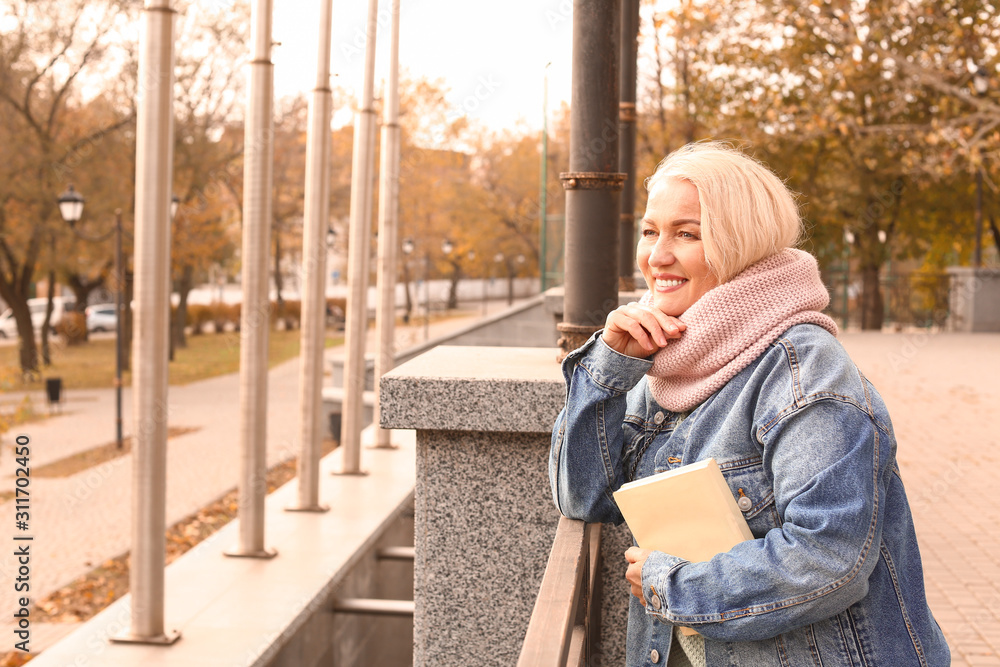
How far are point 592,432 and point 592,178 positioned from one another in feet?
4.76

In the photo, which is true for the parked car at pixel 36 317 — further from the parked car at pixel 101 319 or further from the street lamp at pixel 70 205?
the street lamp at pixel 70 205

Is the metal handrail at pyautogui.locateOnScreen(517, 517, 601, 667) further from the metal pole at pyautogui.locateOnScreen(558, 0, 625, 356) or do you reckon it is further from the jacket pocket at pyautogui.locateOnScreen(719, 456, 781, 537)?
the metal pole at pyautogui.locateOnScreen(558, 0, 625, 356)

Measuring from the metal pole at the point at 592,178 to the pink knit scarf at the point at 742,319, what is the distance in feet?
4.63

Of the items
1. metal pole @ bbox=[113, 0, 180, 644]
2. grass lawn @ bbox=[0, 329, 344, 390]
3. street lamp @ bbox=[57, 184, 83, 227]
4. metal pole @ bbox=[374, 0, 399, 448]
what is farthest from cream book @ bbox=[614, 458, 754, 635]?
grass lawn @ bbox=[0, 329, 344, 390]

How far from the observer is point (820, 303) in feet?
6.04

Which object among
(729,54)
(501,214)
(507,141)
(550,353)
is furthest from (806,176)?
(550,353)

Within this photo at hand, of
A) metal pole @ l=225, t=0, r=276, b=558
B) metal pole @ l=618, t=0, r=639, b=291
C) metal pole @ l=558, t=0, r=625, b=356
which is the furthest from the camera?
metal pole @ l=618, t=0, r=639, b=291

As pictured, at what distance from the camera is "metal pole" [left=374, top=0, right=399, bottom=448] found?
35.0 ft

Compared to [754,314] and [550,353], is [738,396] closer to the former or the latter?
[754,314]

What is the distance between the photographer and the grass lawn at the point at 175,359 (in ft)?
94.0

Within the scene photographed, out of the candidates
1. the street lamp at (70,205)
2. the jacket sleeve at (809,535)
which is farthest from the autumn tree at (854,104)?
the jacket sleeve at (809,535)

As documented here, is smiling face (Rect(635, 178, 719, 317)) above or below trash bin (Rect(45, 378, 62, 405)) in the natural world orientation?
above

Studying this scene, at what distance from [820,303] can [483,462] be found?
1.47 m

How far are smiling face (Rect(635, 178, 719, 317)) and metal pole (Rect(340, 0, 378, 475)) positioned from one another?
7.79 metres
